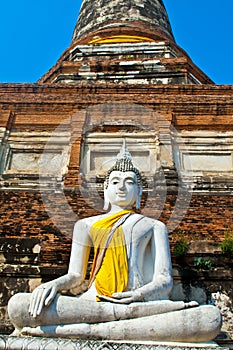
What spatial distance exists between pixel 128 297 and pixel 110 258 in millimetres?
571

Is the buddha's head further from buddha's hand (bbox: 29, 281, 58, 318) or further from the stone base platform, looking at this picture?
the stone base platform

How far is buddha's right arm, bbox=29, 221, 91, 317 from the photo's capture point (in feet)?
13.0

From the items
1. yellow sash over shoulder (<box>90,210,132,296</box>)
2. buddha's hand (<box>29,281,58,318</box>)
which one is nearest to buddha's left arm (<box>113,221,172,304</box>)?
yellow sash over shoulder (<box>90,210,132,296</box>)

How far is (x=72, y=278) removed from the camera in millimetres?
4613

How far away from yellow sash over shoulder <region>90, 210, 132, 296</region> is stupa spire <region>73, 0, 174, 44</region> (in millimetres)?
10778

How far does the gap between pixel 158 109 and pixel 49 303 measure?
21.7ft

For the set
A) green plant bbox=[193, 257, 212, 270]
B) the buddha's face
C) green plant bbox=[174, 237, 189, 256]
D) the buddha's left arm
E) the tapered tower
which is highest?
the tapered tower

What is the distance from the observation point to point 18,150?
944 cm

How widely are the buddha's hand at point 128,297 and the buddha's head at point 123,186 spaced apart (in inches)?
48.3

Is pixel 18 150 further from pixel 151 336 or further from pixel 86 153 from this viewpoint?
pixel 151 336

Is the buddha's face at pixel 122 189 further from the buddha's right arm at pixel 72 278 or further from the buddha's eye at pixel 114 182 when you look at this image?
the buddha's right arm at pixel 72 278

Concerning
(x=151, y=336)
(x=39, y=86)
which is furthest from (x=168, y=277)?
(x=39, y=86)

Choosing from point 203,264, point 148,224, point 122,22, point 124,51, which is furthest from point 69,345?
point 122,22

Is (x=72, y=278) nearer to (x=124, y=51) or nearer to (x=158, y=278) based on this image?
(x=158, y=278)
